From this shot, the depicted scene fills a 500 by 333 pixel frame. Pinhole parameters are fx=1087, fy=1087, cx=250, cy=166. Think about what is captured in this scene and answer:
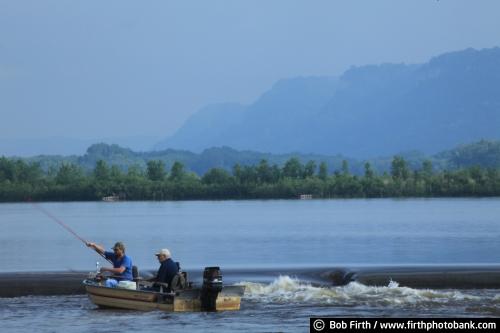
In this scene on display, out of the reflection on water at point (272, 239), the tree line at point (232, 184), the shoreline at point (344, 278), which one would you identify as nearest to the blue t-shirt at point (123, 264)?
the shoreline at point (344, 278)

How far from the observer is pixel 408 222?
76.6 meters

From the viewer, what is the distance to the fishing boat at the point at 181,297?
2627 centimetres

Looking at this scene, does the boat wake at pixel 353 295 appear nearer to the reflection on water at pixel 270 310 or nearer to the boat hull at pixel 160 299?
the reflection on water at pixel 270 310

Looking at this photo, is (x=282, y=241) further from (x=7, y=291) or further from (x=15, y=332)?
(x=15, y=332)

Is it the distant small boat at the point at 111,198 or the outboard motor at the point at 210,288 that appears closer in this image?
the outboard motor at the point at 210,288

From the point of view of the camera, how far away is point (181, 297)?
26.4 meters

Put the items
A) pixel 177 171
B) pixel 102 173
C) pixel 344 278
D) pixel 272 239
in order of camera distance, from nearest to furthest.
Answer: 1. pixel 344 278
2. pixel 272 239
3. pixel 177 171
4. pixel 102 173

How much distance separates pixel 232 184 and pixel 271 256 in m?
106

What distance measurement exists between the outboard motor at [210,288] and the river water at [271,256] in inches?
14.1

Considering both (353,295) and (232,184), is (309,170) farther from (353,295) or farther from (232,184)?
(353,295)

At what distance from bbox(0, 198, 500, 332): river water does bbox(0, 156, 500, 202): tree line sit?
1919 inches

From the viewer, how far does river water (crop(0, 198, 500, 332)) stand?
26078 mm

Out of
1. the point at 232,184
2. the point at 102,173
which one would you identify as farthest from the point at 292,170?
the point at 102,173

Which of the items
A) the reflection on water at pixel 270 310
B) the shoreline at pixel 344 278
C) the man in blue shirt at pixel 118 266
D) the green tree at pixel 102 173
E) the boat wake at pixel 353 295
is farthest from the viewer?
the green tree at pixel 102 173
